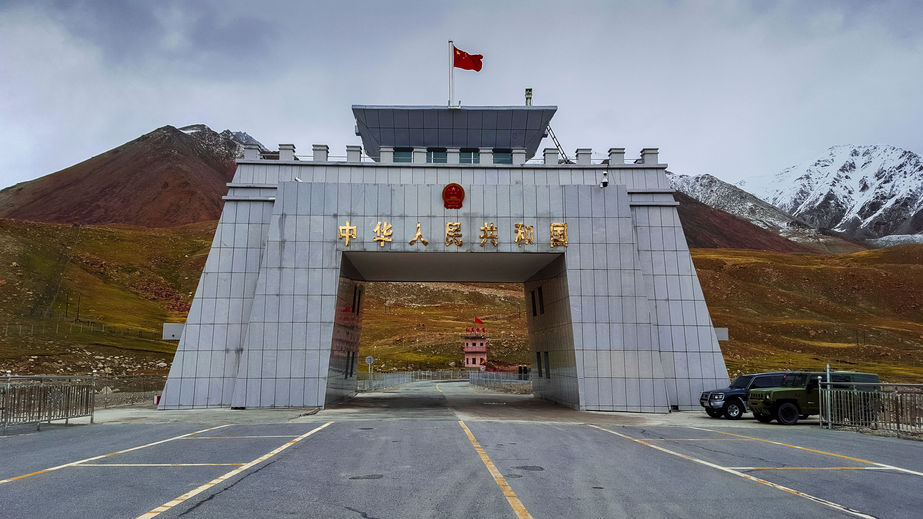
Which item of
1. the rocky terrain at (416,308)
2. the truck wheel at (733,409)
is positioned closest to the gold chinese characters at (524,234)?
the truck wheel at (733,409)

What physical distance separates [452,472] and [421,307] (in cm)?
15978

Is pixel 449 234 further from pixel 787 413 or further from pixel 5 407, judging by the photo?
pixel 5 407

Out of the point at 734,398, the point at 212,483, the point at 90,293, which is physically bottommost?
the point at 212,483

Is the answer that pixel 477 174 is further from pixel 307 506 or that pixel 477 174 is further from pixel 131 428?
pixel 307 506

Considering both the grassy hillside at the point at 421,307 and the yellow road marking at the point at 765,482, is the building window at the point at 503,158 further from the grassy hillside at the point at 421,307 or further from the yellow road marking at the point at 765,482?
the grassy hillside at the point at 421,307

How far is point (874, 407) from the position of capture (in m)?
19.2

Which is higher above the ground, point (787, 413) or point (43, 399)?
point (43, 399)

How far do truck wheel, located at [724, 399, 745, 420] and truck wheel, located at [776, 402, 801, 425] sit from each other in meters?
2.74

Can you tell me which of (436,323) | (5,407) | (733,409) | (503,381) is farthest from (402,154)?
(436,323)

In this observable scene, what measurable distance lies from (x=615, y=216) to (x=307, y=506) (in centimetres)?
2391

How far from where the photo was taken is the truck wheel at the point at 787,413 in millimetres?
23000

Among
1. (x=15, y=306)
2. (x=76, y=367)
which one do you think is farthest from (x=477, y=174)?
(x=15, y=306)

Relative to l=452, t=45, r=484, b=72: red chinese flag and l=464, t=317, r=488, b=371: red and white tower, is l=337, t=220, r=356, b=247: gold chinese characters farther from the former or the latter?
l=464, t=317, r=488, b=371: red and white tower

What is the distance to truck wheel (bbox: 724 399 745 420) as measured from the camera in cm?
2586
